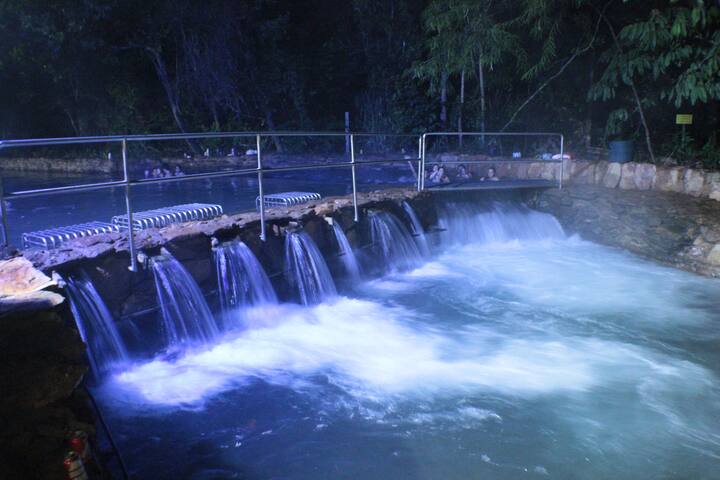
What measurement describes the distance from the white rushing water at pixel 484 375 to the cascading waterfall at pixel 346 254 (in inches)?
10.9

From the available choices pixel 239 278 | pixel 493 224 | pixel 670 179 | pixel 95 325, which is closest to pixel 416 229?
pixel 493 224

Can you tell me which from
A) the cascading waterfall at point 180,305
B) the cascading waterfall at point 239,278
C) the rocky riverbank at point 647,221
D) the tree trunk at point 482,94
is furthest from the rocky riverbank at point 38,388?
the tree trunk at point 482,94

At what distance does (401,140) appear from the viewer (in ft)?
45.1

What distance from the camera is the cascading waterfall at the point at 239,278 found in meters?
5.04

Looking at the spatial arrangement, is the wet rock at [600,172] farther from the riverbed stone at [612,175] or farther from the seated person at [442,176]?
the seated person at [442,176]

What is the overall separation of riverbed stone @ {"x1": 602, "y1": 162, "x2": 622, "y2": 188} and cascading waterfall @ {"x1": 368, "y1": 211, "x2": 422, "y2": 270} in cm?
407

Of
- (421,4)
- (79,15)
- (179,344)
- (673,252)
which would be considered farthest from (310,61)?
(179,344)

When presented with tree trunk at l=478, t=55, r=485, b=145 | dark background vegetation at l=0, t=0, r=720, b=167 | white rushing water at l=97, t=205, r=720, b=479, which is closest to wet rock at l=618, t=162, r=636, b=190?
dark background vegetation at l=0, t=0, r=720, b=167

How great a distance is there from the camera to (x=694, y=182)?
8.38 m

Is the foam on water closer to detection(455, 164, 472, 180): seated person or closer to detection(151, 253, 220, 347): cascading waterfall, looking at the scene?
detection(151, 253, 220, 347): cascading waterfall

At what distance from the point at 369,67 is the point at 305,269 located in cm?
998

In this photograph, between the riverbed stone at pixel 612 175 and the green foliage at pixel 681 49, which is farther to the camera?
the riverbed stone at pixel 612 175

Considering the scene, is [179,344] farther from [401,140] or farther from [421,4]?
[421,4]

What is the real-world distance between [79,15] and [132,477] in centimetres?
1487
